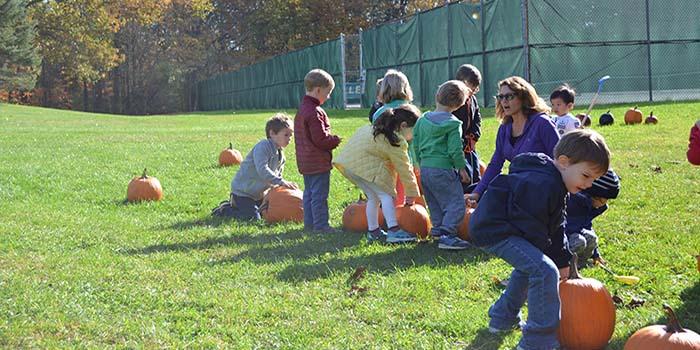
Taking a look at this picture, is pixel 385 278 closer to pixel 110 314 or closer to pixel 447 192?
pixel 447 192

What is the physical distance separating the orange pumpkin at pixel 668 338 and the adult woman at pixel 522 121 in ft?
7.69

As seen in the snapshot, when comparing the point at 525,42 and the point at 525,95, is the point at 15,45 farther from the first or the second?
the point at 525,95

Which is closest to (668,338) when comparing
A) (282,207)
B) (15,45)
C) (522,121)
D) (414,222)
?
(522,121)

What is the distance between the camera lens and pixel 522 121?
22.3 ft

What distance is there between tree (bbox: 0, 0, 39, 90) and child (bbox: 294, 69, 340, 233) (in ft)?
165

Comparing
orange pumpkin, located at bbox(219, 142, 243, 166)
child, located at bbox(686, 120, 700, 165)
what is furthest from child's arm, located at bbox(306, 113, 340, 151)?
orange pumpkin, located at bbox(219, 142, 243, 166)

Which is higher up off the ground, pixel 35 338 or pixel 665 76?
pixel 665 76

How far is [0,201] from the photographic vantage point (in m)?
11.3

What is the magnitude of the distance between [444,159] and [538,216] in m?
3.02

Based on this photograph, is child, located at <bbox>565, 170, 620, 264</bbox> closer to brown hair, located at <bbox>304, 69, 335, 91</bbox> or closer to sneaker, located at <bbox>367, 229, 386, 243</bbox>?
sneaker, located at <bbox>367, 229, 386, 243</bbox>

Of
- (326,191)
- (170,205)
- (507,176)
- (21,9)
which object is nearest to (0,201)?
(170,205)

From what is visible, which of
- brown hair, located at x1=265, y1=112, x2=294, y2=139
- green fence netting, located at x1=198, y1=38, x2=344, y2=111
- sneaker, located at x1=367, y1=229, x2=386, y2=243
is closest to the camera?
sneaker, located at x1=367, y1=229, x2=386, y2=243

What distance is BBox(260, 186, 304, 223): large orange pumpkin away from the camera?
9359 mm

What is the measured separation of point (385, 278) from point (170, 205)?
508 centimetres
